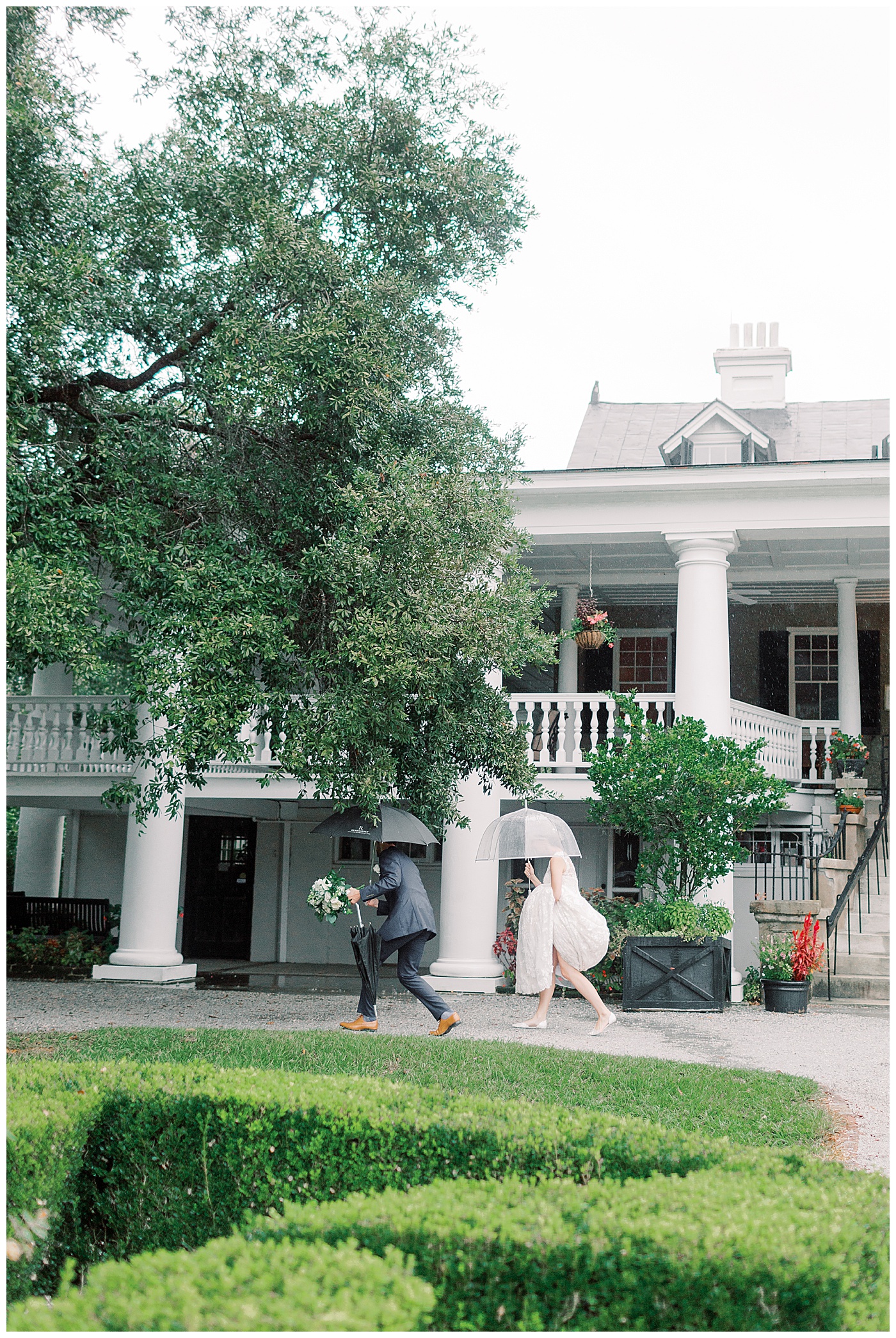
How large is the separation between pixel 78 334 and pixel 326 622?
286 centimetres

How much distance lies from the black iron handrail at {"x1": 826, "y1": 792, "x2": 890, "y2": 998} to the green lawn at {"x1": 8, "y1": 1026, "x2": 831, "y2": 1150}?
16.0 ft

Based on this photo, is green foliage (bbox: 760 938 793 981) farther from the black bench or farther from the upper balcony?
the black bench

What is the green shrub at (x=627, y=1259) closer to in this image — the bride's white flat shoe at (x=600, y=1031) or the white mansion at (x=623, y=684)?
the bride's white flat shoe at (x=600, y=1031)

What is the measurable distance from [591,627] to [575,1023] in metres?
5.54

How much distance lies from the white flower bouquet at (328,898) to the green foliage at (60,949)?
723 centimetres

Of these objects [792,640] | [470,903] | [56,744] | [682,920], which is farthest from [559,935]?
[792,640]

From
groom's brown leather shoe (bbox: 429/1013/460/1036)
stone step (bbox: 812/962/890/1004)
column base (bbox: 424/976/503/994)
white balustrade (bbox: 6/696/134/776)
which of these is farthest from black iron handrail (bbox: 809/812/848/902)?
white balustrade (bbox: 6/696/134/776)

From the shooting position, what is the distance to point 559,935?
32.2 feet

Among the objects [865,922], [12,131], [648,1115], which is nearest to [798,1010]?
[865,922]

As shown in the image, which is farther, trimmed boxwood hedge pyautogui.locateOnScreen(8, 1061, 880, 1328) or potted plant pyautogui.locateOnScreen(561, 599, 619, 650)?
potted plant pyautogui.locateOnScreen(561, 599, 619, 650)

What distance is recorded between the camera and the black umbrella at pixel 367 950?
9.43m

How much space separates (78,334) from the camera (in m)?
8.31

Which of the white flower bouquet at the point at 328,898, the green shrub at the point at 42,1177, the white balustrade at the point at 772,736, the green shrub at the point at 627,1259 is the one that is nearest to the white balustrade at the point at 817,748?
the white balustrade at the point at 772,736

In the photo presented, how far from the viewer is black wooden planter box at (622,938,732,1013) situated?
1148cm
